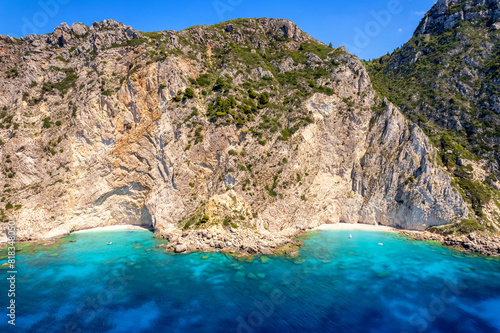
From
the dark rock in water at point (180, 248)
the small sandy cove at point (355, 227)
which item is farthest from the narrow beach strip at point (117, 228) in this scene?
the small sandy cove at point (355, 227)

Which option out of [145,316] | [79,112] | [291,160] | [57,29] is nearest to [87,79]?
[79,112]

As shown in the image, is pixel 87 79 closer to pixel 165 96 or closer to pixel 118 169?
pixel 165 96

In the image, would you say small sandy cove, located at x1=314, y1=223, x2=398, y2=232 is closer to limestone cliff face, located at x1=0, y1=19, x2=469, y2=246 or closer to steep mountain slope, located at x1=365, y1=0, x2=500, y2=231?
limestone cliff face, located at x1=0, y1=19, x2=469, y2=246

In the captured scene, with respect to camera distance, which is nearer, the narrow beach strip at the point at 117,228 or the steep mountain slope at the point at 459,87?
the narrow beach strip at the point at 117,228

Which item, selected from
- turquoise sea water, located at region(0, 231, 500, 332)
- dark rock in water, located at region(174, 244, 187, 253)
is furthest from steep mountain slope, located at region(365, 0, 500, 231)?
dark rock in water, located at region(174, 244, 187, 253)

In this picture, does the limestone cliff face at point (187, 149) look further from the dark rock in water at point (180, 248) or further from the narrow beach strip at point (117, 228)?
the dark rock in water at point (180, 248)

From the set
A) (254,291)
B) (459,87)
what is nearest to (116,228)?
(254,291)
